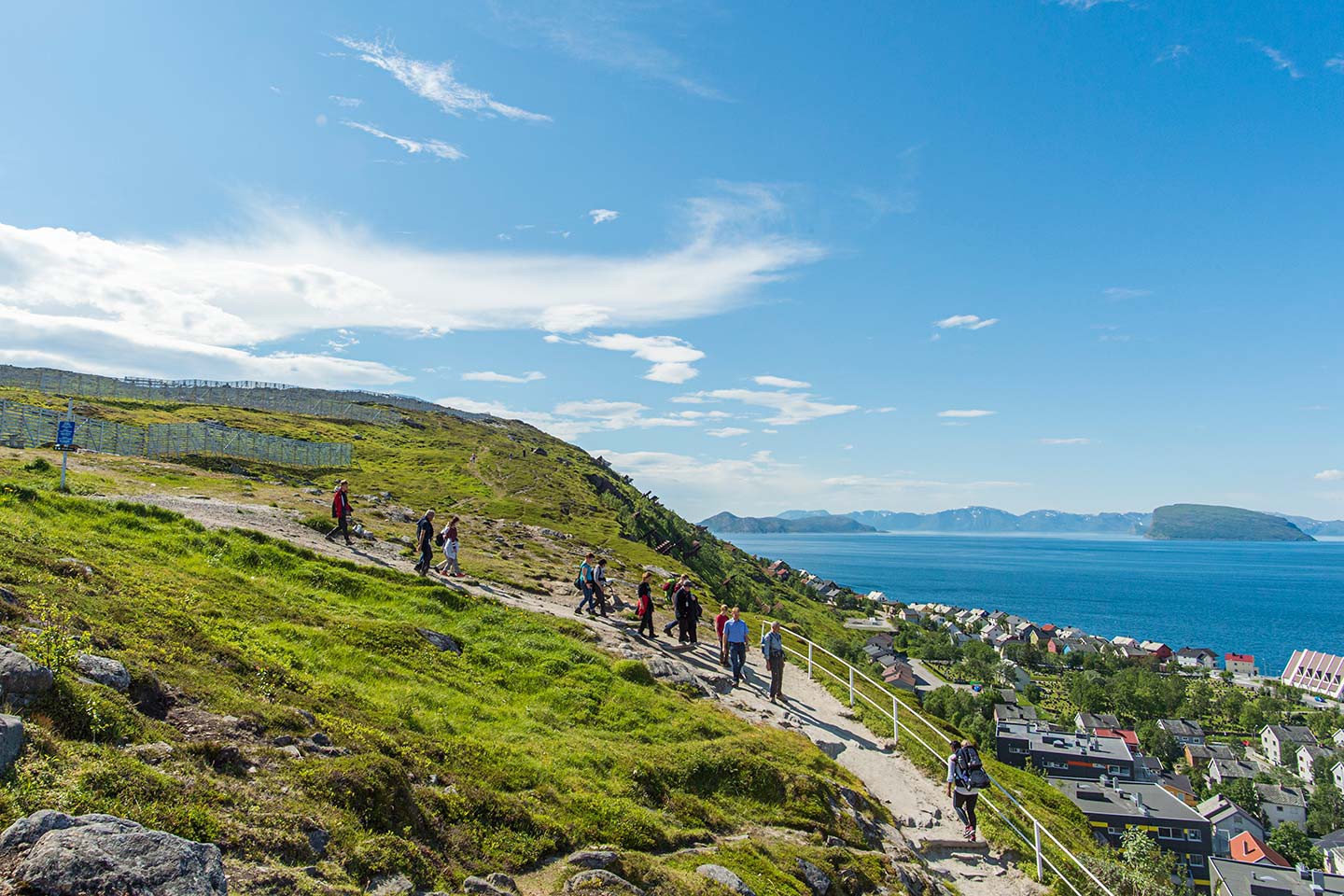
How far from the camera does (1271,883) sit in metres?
47.0

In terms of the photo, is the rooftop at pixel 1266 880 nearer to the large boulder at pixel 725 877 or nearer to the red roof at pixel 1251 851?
the red roof at pixel 1251 851

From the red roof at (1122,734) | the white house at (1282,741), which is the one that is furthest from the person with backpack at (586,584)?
the white house at (1282,741)

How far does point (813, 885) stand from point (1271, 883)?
56.5 metres

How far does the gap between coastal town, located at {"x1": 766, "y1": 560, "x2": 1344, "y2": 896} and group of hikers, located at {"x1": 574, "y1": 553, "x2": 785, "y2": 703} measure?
13.8 meters

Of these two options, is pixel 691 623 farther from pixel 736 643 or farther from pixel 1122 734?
pixel 1122 734

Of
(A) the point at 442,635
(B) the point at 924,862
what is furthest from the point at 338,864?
(B) the point at 924,862

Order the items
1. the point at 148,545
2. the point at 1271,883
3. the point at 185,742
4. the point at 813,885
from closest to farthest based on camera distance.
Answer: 1. the point at 185,742
2. the point at 813,885
3. the point at 148,545
4. the point at 1271,883

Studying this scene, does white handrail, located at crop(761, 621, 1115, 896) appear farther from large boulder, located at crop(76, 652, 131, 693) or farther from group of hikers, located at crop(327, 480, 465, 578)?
large boulder, located at crop(76, 652, 131, 693)

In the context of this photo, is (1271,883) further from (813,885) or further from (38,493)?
(38,493)

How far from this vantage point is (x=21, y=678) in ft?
23.7

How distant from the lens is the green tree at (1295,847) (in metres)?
59.2

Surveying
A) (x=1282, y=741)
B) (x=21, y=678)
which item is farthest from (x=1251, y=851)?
(x=21, y=678)

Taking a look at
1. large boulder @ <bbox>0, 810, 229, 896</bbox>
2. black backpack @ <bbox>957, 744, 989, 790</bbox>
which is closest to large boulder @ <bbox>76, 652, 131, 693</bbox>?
large boulder @ <bbox>0, 810, 229, 896</bbox>

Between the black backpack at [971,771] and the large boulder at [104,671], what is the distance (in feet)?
51.4
